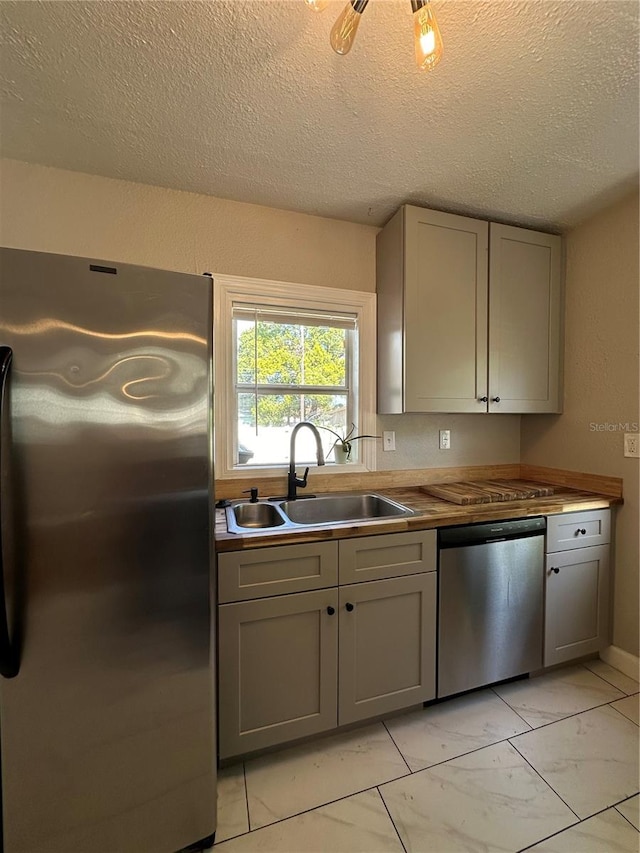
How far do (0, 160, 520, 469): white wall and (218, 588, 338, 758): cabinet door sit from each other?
1049 mm

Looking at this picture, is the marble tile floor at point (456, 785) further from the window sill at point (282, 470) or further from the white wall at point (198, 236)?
the white wall at point (198, 236)

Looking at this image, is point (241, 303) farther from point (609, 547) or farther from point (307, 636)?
point (609, 547)

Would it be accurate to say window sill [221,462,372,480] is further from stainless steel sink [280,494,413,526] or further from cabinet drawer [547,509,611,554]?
cabinet drawer [547,509,611,554]

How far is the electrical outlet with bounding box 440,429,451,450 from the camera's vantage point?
2.32 metres

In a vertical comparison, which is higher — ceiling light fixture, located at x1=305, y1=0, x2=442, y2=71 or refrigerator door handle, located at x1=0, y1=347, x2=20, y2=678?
ceiling light fixture, located at x1=305, y1=0, x2=442, y2=71

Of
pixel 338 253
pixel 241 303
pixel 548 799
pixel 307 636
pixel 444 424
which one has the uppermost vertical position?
pixel 338 253

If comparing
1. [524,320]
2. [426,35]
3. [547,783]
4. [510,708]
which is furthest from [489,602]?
[426,35]

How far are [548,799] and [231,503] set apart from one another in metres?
1.69

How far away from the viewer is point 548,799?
128 cm

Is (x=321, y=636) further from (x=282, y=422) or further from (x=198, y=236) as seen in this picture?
(x=198, y=236)

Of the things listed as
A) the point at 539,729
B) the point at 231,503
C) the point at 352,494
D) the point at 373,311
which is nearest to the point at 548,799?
the point at 539,729

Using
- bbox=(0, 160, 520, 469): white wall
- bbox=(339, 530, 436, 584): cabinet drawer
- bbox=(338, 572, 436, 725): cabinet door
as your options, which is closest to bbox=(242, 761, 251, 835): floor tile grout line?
bbox=(338, 572, 436, 725): cabinet door

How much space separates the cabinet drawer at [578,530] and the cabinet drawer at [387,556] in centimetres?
71

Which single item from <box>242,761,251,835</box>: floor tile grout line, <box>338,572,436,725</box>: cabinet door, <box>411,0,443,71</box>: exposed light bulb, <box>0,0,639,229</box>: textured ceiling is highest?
<box>0,0,639,229</box>: textured ceiling
